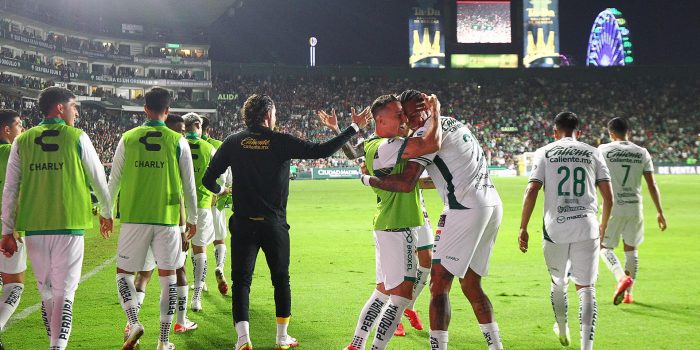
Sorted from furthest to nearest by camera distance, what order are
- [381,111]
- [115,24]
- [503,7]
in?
[115,24] → [503,7] → [381,111]

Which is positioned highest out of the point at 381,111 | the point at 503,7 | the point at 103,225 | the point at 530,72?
the point at 503,7

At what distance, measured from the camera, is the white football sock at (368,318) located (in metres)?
6.09

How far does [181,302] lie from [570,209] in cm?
448

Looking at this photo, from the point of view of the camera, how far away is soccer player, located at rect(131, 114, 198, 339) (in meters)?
7.19

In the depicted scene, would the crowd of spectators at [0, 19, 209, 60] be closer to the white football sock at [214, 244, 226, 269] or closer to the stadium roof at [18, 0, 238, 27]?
the stadium roof at [18, 0, 238, 27]

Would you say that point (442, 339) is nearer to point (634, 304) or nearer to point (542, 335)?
point (542, 335)

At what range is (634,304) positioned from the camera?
9438 mm

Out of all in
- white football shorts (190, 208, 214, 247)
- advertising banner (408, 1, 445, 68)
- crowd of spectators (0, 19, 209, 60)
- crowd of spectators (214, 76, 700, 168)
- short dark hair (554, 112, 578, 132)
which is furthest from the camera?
advertising banner (408, 1, 445, 68)

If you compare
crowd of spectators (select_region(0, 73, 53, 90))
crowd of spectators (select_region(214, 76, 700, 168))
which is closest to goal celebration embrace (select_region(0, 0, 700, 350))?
crowd of spectators (select_region(0, 73, 53, 90))

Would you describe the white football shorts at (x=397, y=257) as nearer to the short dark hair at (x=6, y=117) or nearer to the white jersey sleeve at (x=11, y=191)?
the white jersey sleeve at (x=11, y=191)

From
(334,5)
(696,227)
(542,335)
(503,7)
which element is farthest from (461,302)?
(334,5)

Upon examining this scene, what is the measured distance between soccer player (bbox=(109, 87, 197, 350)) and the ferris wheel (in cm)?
7477

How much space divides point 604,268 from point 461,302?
4408mm

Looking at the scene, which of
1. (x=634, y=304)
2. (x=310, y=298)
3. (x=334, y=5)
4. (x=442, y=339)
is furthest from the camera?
(x=334, y=5)
